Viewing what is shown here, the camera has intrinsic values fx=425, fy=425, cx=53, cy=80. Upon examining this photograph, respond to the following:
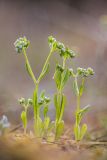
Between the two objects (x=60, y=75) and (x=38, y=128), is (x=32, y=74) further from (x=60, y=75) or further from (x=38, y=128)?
(x=38, y=128)

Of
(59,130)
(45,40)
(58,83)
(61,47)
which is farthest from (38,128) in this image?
(45,40)

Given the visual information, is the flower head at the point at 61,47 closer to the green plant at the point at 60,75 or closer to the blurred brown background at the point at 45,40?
the green plant at the point at 60,75

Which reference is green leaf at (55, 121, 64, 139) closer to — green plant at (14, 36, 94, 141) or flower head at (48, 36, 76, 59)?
green plant at (14, 36, 94, 141)

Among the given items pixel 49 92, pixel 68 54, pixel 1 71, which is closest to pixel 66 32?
pixel 1 71

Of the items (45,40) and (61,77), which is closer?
(61,77)

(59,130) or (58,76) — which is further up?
(58,76)

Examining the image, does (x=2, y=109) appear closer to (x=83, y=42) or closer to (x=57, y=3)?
(x=83, y=42)

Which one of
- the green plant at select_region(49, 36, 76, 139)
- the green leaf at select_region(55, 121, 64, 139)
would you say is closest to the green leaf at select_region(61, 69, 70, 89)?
the green plant at select_region(49, 36, 76, 139)

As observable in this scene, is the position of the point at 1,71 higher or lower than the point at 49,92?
higher
